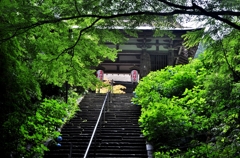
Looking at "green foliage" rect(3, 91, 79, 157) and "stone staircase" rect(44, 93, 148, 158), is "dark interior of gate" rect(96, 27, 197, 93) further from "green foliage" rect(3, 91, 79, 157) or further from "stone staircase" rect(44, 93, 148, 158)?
"green foliage" rect(3, 91, 79, 157)

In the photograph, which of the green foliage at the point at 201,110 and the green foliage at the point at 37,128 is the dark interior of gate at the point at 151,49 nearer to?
the green foliage at the point at 201,110

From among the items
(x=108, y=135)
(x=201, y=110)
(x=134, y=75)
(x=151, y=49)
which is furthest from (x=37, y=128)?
(x=134, y=75)


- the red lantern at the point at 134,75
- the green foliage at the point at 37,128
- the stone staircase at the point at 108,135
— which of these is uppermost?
the red lantern at the point at 134,75

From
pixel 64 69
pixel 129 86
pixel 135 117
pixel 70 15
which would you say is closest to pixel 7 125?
pixel 64 69

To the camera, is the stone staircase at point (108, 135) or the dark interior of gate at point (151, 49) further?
the dark interior of gate at point (151, 49)

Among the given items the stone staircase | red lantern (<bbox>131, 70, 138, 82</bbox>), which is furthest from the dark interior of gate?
the stone staircase

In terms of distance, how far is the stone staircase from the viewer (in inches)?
289

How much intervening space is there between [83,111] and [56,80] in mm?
6417

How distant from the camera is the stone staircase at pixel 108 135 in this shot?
289 inches

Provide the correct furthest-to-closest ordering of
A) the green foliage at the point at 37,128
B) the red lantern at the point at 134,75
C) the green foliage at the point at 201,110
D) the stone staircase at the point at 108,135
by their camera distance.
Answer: the red lantern at the point at 134,75
the stone staircase at the point at 108,135
the green foliage at the point at 37,128
the green foliage at the point at 201,110

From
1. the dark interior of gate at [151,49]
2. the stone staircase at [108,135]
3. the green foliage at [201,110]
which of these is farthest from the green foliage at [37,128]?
the dark interior of gate at [151,49]

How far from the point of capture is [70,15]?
12.0ft

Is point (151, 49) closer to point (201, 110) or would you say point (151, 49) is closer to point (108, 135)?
point (108, 135)

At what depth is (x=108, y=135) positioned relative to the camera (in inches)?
335
